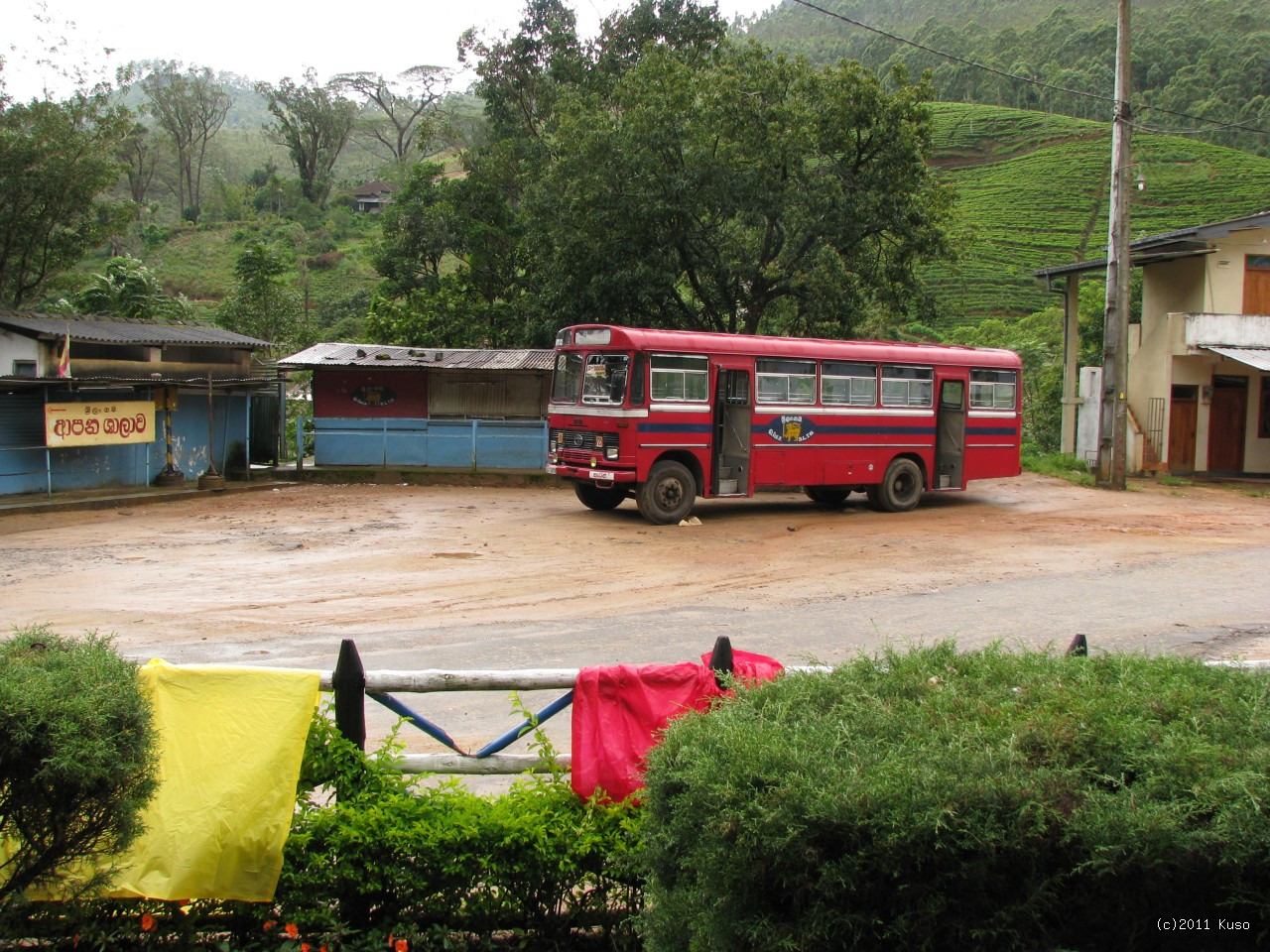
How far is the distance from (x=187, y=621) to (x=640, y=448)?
7974mm

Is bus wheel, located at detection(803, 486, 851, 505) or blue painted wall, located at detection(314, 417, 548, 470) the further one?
blue painted wall, located at detection(314, 417, 548, 470)

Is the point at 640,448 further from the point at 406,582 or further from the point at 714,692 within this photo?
the point at 714,692

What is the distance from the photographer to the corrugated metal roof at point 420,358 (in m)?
23.5

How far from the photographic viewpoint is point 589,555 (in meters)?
14.5

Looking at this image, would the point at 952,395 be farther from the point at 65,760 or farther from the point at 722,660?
the point at 65,760

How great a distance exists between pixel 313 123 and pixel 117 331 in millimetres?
56998

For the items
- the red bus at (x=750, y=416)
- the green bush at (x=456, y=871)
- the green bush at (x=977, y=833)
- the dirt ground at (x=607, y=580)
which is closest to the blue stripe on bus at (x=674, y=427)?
the red bus at (x=750, y=416)

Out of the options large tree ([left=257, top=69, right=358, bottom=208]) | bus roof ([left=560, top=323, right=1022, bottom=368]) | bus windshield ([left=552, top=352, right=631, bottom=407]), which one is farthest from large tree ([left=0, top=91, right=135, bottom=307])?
large tree ([left=257, top=69, right=358, bottom=208])

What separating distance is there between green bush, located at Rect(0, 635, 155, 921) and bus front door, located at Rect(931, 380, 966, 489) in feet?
60.1

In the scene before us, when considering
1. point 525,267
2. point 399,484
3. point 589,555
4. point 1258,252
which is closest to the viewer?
point 589,555

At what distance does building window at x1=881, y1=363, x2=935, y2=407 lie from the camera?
19219mm

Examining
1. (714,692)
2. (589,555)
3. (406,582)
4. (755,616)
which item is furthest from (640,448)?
(714,692)

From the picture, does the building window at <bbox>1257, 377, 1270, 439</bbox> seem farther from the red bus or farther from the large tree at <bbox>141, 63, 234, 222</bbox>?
the large tree at <bbox>141, 63, 234, 222</bbox>

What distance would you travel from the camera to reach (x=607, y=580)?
42.1ft
